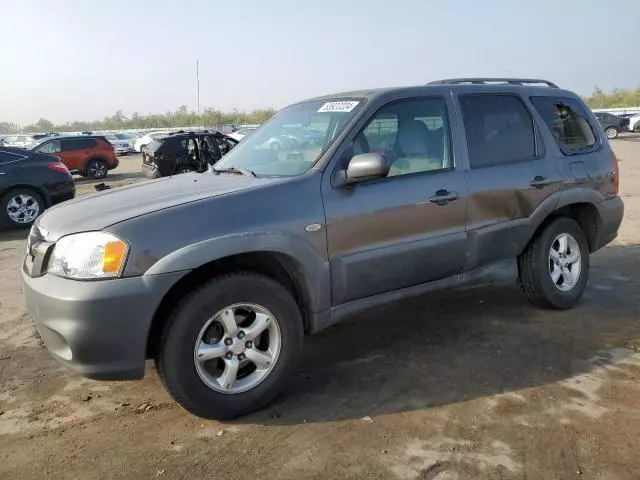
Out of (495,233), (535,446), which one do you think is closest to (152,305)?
(535,446)

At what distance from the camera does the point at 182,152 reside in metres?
15.1

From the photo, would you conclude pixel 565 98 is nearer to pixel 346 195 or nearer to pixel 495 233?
pixel 495 233

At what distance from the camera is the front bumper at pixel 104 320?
277 cm

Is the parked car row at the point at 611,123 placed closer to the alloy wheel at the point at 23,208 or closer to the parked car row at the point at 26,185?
the parked car row at the point at 26,185

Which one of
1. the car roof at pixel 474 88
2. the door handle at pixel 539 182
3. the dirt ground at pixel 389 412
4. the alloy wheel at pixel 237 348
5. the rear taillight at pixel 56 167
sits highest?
the car roof at pixel 474 88

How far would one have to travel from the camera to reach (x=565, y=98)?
496 centimetres

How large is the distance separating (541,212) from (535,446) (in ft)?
7.08

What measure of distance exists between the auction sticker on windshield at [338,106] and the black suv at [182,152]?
1090 centimetres

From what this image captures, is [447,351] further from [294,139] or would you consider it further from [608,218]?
[608,218]

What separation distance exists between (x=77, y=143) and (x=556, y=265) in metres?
18.5

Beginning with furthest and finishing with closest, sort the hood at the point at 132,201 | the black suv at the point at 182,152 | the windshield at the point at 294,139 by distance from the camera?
the black suv at the point at 182,152
the windshield at the point at 294,139
the hood at the point at 132,201

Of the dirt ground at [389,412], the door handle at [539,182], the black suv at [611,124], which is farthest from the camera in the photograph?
the black suv at [611,124]

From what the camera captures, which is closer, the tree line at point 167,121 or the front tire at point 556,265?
the front tire at point 556,265

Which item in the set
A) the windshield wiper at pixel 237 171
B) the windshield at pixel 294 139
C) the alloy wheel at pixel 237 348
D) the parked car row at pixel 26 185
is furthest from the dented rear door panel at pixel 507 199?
the parked car row at pixel 26 185
